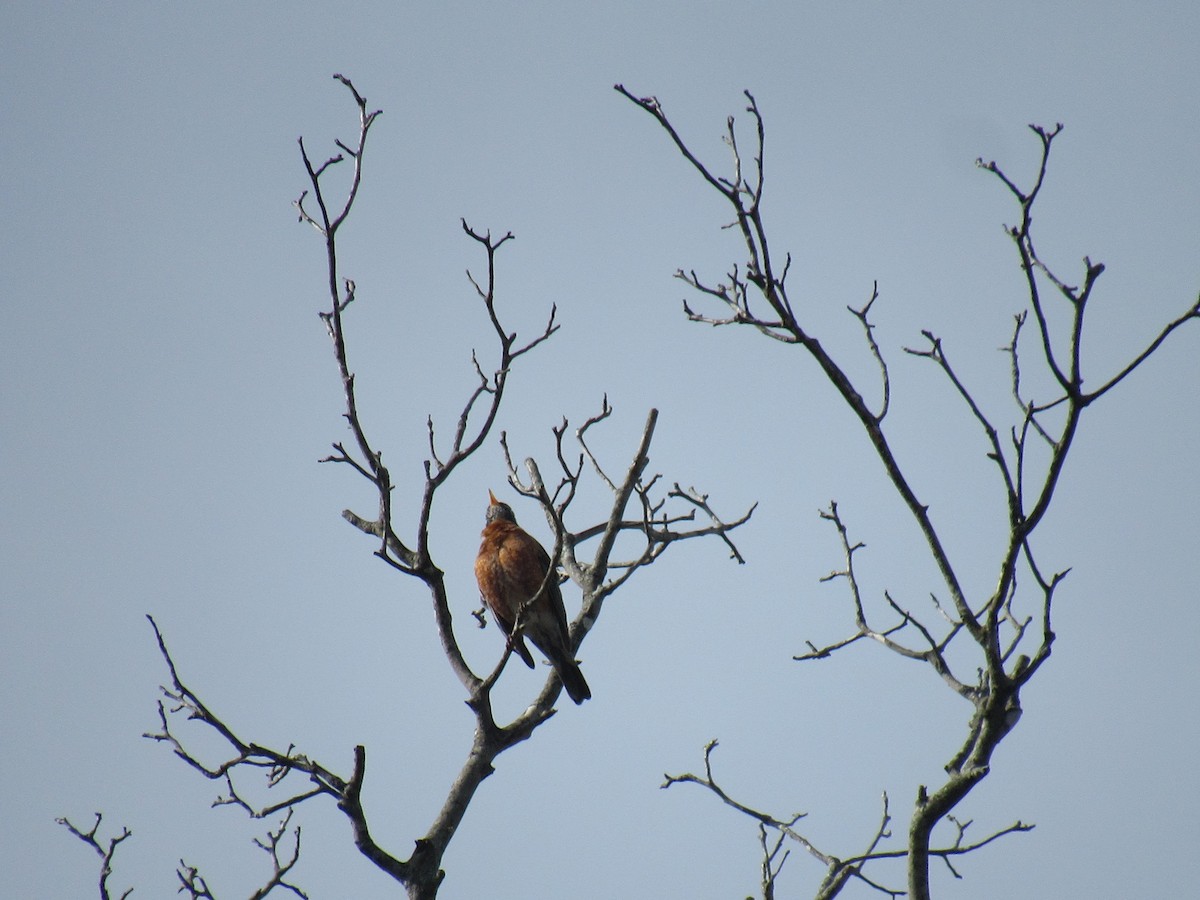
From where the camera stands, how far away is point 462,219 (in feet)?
13.4

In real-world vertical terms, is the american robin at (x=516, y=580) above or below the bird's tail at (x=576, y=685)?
above

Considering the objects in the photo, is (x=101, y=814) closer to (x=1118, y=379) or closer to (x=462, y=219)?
(x=462, y=219)

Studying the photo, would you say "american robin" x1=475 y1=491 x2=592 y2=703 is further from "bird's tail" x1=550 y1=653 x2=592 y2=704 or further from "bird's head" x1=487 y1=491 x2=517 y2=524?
"bird's head" x1=487 y1=491 x2=517 y2=524

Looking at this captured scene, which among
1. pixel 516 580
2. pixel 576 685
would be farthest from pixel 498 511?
pixel 576 685

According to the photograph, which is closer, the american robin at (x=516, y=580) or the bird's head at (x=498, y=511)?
the american robin at (x=516, y=580)

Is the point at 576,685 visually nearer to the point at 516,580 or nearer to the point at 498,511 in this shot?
the point at 516,580

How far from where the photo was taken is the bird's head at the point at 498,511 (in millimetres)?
8195

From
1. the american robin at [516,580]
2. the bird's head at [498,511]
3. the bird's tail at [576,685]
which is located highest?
the bird's head at [498,511]

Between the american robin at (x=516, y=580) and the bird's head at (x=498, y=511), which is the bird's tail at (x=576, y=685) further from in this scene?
the bird's head at (x=498, y=511)

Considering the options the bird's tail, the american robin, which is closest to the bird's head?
the american robin

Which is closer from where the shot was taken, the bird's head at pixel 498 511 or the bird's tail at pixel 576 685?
the bird's tail at pixel 576 685

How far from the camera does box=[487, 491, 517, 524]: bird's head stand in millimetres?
8195

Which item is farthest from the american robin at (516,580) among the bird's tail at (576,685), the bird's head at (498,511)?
the bird's head at (498,511)

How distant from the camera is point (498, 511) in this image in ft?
27.0
